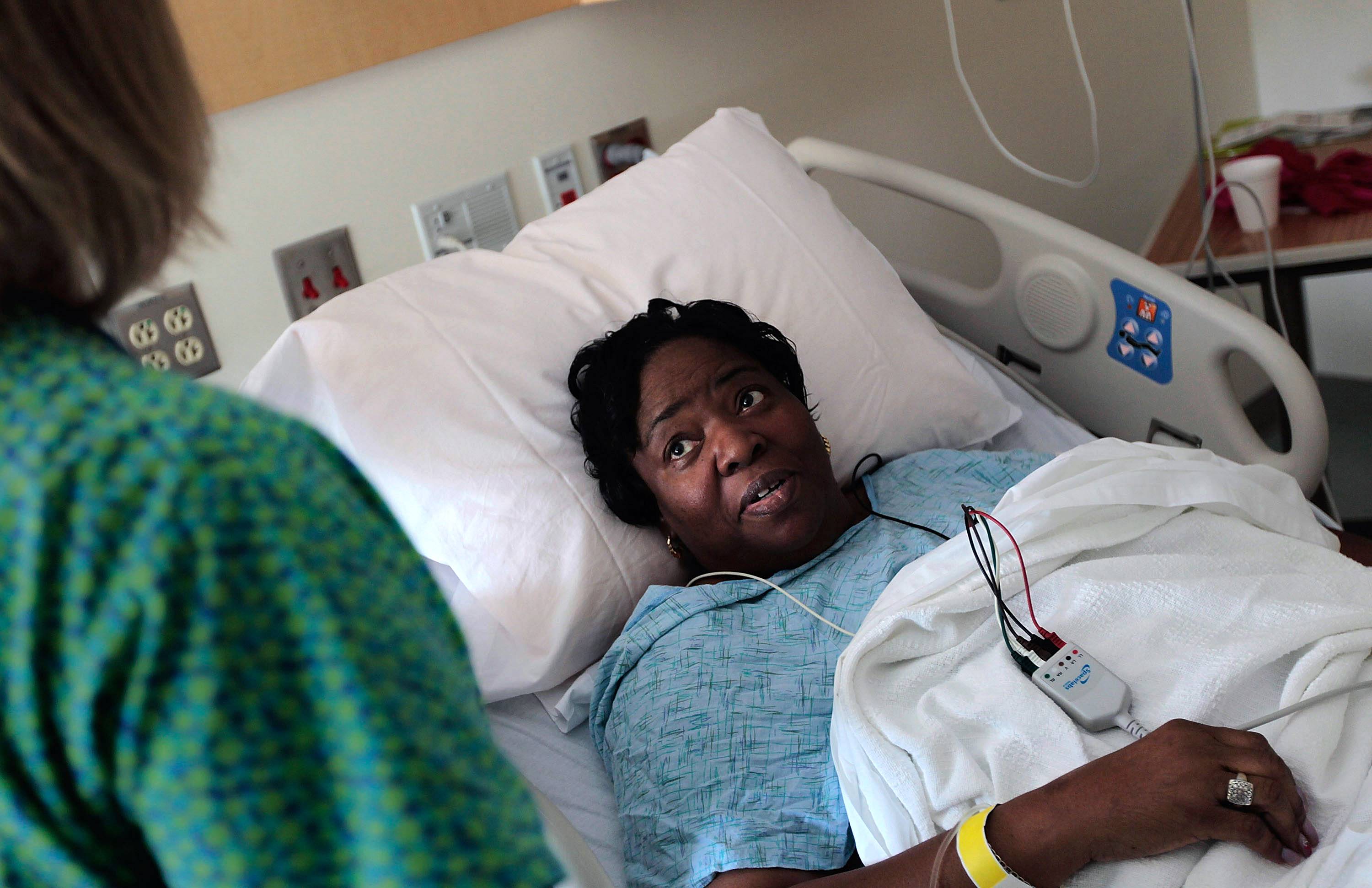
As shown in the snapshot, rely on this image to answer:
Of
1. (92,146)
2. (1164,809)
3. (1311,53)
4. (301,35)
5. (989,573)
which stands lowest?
(1164,809)

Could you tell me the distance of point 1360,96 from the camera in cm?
308

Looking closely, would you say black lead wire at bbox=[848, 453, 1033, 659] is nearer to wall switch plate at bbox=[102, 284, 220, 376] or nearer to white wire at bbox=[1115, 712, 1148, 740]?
white wire at bbox=[1115, 712, 1148, 740]

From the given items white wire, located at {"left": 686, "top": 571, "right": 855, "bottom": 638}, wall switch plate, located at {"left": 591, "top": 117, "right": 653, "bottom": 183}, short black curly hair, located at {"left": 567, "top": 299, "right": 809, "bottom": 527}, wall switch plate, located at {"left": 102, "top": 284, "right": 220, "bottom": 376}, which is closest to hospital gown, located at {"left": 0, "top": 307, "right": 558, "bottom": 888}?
white wire, located at {"left": 686, "top": 571, "right": 855, "bottom": 638}

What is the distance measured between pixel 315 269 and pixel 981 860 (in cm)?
125

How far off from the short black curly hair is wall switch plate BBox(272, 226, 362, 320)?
0.43 metres

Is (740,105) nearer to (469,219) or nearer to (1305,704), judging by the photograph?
(469,219)

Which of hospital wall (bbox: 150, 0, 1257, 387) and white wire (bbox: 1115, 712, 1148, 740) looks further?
hospital wall (bbox: 150, 0, 1257, 387)

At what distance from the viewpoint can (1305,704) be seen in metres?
1.01

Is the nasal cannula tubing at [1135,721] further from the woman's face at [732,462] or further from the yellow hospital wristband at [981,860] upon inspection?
the yellow hospital wristband at [981,860]

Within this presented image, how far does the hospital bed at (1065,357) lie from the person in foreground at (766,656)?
0.33ft

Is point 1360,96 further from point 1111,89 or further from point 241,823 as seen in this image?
point 241,823

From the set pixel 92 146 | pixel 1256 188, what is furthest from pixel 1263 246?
pixel 92 146

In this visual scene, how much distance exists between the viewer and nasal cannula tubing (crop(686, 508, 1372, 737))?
40.0 inches

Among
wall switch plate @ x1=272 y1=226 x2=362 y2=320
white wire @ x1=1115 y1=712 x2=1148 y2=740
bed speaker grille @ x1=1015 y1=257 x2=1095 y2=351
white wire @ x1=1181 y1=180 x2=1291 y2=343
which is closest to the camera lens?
white wire @ x1=1115 y1=712 x2=1148 y2=740
